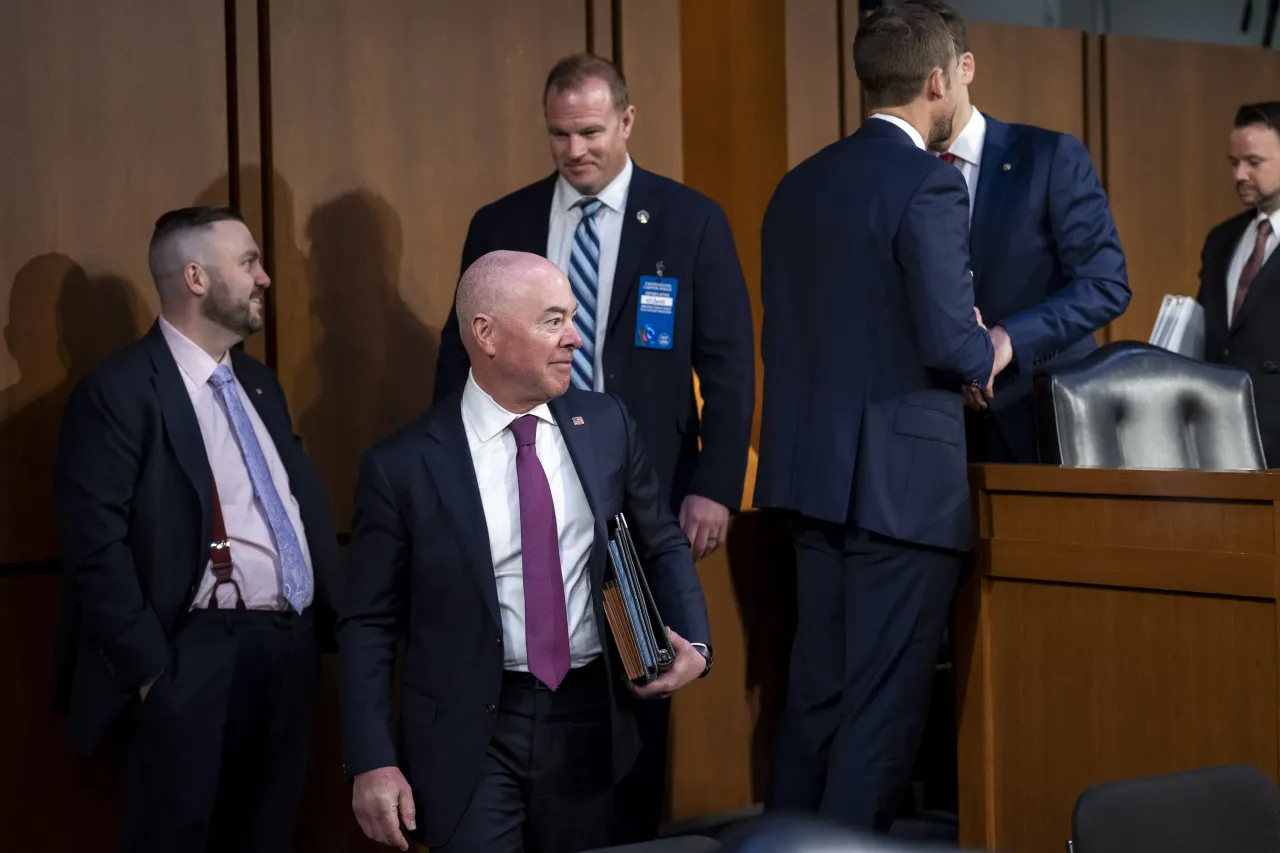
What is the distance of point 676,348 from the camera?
141 inches

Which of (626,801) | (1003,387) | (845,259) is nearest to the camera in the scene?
(626,801)

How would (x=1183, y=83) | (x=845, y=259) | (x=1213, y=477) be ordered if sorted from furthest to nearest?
(x=1183, y=83) < (x=845, y=259) < (x=1213, y=477)

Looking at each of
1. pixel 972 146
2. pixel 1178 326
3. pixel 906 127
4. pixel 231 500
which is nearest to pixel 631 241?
pixel 906 127

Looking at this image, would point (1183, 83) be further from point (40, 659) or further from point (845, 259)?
point (40, 659)

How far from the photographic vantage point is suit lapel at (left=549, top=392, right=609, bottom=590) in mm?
2654

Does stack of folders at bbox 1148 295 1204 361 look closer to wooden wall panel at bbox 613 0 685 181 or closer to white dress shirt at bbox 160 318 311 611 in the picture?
wooden wall panel at bbox 613 0 685 181

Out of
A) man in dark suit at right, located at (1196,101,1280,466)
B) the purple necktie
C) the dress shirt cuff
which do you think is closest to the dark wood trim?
the purple necktie

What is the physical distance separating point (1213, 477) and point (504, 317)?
1376mm

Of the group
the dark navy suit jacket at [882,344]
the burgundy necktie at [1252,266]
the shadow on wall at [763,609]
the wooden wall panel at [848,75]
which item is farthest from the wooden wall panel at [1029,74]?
the dark navy suit jacket at [882,344]

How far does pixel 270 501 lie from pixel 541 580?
40.5 inches

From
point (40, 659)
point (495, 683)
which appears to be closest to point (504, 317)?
point (495, 683)

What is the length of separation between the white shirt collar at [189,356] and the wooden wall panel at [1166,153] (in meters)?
4.08

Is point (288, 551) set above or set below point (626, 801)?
above

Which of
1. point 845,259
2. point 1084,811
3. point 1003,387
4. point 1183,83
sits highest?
point 1183,83
